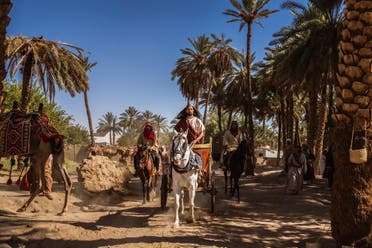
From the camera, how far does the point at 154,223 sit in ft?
28.3

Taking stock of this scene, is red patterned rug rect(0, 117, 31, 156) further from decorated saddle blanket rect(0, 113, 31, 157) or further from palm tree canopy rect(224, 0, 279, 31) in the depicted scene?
palm tree canopy rect(224, 0, 279, 31)

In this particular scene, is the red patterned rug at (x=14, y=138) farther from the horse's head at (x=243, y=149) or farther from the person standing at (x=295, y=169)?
the person standing at (x=295, y=169)

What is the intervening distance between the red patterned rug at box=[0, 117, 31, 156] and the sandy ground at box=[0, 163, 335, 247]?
151cm

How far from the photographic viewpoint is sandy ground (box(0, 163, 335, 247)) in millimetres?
7055

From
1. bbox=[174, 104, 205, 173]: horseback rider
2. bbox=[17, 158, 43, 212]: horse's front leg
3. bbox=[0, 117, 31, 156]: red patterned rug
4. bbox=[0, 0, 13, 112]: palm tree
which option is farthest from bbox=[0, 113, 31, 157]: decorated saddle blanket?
bbox=[174, 104, 205, 173]: horseback rider

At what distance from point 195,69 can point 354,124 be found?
112 feet

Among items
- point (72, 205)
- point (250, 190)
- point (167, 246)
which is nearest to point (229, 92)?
point (250, 190)

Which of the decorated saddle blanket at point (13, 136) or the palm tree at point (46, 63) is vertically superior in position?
the palm tree at point (46, 63)

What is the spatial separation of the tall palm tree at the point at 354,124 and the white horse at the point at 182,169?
10.6 feet

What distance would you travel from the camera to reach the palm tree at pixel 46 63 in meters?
17.3

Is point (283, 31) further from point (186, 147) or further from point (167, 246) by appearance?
point (167, 246)

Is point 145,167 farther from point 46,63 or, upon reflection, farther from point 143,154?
point 46,63

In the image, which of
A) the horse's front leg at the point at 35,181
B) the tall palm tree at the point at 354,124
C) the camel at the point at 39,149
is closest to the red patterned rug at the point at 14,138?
the camel at the point at 39,149

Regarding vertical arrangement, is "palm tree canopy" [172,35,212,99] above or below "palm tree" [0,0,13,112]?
above
